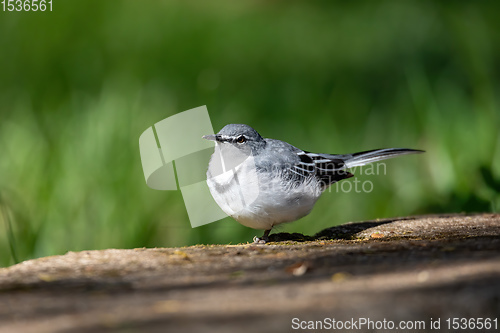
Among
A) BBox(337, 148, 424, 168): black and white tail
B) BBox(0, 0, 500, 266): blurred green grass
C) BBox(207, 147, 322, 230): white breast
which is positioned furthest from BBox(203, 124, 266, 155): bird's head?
BBox(0, 0, 500, 266): blurred green grass

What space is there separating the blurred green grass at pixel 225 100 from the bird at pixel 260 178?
1.05 m

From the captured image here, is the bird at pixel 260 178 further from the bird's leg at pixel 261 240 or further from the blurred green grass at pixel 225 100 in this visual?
the blurred green grass at pixel 225 100

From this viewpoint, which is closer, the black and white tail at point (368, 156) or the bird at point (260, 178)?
the bird at point (260, 178)

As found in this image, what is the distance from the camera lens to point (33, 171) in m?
5.78

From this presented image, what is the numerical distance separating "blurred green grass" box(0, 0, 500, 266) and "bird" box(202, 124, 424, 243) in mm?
1047

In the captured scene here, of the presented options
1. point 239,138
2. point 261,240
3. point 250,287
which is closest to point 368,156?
point 239,138

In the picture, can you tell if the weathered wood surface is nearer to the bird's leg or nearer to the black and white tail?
the bird's leg

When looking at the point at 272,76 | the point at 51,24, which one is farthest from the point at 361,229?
the point at 51,24

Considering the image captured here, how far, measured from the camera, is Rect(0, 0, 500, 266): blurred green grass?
18.6ft

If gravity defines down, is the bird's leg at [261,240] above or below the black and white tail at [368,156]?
below

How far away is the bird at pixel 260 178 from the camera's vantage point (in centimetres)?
466

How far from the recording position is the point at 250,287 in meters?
2.59

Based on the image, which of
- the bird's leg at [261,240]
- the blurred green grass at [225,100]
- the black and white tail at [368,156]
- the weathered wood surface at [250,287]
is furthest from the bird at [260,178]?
the blurred green grass at [225,100]

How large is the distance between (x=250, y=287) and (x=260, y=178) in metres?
2.17
